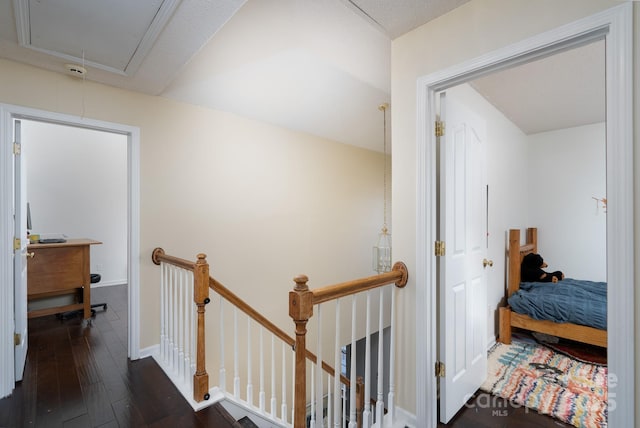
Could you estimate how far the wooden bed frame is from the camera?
2.49 metres

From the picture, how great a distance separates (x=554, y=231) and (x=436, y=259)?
345 cm

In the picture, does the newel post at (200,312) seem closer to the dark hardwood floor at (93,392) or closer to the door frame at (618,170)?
the dark hardwood floor at (93,392)

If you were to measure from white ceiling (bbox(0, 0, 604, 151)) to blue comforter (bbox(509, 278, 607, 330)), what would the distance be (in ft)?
6.57

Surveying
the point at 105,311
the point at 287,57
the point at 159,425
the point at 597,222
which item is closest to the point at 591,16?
the point at 287,57

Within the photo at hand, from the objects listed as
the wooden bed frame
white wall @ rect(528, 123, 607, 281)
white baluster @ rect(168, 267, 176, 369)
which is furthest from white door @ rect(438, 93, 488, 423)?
white wall @ rect(528, 123, 607, 281)

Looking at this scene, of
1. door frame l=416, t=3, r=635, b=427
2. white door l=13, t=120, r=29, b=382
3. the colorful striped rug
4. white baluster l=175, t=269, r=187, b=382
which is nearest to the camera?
door frame l=416, t=3, r=635, b=427

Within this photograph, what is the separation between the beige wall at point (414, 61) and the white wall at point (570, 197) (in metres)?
3.50

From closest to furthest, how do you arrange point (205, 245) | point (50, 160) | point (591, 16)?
1. point (591, 16)
2. point (205, 245)
3. point (50, 160)

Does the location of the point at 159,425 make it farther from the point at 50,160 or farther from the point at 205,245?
the point at 50,160

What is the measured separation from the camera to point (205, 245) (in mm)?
3002

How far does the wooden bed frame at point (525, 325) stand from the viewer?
2486mm

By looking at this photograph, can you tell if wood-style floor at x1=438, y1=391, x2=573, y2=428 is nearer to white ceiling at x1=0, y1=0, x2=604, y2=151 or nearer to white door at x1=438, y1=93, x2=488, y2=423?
white door at x1=438, y1=93, x2=488, y2=423

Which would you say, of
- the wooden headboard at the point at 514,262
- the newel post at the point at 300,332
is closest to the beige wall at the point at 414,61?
the newel post at the point at 300,332

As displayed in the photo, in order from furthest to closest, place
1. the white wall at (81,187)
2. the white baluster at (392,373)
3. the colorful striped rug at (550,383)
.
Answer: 1. the white wall at (81,187)
2. the colorful striped rug at (550,383)
3. the white baluster at (392,373)
